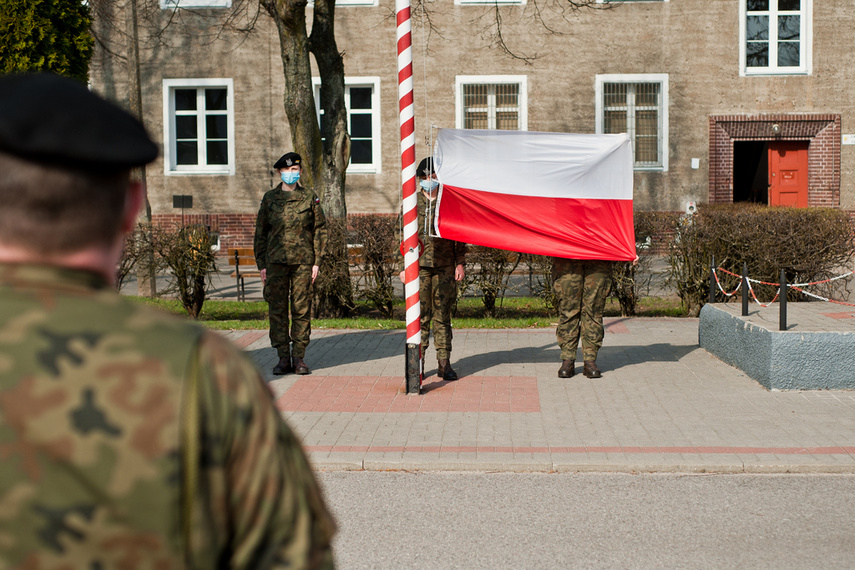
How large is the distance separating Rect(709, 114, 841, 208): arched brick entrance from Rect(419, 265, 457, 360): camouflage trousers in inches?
705

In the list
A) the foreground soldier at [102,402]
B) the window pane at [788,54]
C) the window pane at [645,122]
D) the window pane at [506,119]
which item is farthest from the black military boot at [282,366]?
the window pane at [788,54]

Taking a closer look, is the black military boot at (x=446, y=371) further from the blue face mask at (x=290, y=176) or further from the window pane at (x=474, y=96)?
the window pane at (x=474, y=96)

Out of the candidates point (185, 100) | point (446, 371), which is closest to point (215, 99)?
point (185, 100)

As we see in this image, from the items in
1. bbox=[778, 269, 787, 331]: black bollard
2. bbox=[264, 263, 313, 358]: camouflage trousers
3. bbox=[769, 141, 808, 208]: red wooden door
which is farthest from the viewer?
bbox=[769, 141, 808, 208]: red wooden door

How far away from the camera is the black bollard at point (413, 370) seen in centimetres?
845

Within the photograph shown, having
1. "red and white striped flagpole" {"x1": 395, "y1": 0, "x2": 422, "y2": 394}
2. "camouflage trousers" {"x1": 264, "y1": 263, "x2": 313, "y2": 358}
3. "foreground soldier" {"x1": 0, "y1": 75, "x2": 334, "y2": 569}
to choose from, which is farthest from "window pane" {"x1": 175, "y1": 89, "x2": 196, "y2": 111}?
"foreground soldier" {"x1": 0, "y1": 75, "x2": 334, "y2": 569}

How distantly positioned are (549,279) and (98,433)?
12.0 m

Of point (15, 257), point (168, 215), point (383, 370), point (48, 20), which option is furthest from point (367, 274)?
point (168, 215)

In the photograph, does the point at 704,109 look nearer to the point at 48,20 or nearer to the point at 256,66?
the point at 256,66

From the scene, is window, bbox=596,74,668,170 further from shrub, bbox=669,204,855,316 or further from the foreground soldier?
the foreground soldier

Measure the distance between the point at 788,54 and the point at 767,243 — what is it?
15181mm

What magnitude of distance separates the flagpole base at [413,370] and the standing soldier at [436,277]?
54 cm

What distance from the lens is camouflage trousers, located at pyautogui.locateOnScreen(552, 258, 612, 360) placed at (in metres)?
9.09

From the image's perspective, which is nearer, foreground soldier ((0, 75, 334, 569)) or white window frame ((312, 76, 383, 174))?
foreground soldier ((0, 75, 334, 569))
